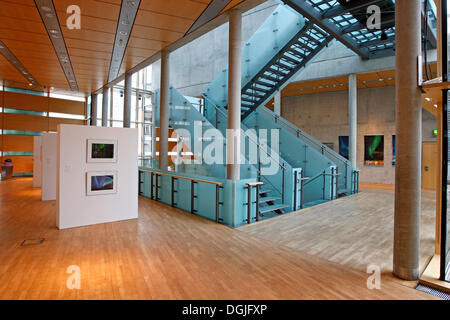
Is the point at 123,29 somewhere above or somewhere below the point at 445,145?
above

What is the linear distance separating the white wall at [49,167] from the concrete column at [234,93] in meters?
6.41

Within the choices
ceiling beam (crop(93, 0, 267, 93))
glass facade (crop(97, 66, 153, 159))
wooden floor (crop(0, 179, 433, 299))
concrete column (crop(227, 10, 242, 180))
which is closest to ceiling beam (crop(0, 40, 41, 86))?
ceiling beam (crop(93, 0, 267, 93))

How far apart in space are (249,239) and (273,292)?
2.03m

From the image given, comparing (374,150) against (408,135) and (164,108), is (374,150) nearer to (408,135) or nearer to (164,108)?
(164,108)

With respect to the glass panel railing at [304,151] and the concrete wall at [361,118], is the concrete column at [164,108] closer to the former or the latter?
the glass panel railing at [304,151]

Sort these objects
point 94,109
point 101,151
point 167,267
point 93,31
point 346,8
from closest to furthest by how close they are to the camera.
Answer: point 167,267 < point 101,151 < point 93,31 < point 346,8 < point 94,109

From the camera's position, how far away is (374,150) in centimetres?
1482

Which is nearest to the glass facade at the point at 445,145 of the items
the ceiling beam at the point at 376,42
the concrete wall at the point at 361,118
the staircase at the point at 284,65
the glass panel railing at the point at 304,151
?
the staircase at the point at 284,65

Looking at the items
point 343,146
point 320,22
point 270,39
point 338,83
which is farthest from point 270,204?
point 343,146

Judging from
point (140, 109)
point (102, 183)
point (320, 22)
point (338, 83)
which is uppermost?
point (320, 22)

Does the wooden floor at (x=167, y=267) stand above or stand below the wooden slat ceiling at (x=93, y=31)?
below

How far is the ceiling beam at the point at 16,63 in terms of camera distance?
27.0 ft

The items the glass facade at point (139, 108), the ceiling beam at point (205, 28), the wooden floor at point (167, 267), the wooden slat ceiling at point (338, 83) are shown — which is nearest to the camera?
the wooden floor at point (167, 267)

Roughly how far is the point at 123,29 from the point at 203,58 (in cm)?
1192
